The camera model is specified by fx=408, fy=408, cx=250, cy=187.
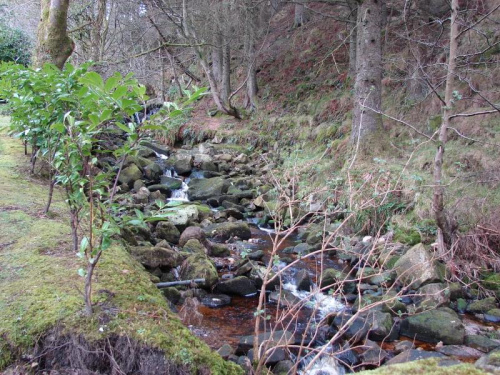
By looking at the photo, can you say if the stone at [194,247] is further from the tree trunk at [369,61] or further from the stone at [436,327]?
the tree trunk at [369,61]

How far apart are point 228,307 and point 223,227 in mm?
3276

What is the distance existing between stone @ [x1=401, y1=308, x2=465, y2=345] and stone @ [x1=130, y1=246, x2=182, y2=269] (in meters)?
3.31

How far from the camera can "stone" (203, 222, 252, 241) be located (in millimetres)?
8703

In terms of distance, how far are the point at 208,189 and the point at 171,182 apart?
54.8 inches

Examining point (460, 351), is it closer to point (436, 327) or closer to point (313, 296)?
point (436, 327)

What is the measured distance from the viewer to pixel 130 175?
1192 cm

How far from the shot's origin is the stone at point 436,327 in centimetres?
475

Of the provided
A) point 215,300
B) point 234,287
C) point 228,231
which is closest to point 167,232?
point 228,231

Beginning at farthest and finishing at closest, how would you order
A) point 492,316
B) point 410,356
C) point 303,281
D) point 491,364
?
1. point 303,281
2. point 492,316
3. point 410,356
4. point 491,364

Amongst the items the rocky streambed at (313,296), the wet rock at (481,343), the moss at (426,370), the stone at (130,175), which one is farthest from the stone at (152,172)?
the moss at (426,370)

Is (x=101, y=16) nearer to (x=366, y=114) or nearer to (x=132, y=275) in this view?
(x=366, y=114)

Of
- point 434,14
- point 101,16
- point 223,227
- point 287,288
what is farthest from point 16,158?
point 434,14

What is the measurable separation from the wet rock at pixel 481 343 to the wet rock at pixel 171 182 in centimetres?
939

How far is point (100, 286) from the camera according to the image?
9.92 ft
